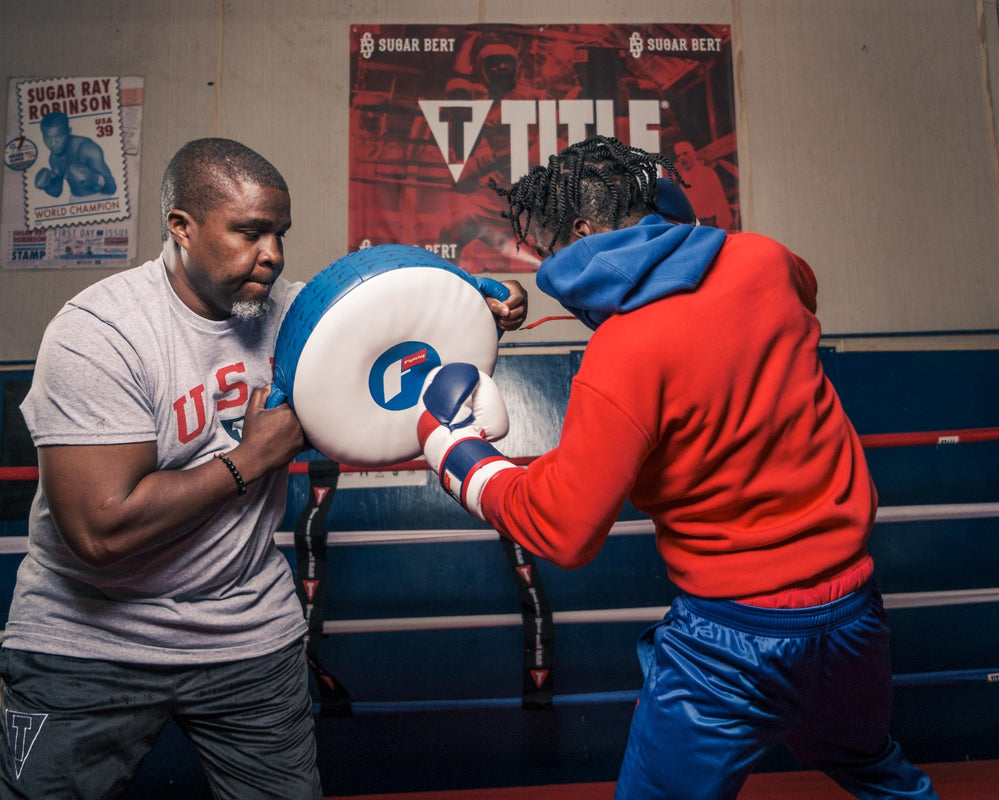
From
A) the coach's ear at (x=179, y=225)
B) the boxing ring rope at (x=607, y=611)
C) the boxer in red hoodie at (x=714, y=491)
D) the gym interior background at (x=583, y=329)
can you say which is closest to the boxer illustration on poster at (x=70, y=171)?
the gym interior background at (x=583, y=329)

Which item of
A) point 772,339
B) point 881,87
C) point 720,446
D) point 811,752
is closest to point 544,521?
point 720,446

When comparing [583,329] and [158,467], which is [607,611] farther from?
[158,467]

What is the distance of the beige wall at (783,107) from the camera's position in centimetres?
240

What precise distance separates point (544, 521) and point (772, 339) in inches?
15.3

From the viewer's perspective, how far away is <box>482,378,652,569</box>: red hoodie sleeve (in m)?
0.87

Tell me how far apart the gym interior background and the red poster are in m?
0.07

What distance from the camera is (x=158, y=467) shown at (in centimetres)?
108

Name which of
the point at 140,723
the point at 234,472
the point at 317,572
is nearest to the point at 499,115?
the point at 317,572

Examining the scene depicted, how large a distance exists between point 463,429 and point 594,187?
0.45 m

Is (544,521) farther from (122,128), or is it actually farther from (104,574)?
(122,128)

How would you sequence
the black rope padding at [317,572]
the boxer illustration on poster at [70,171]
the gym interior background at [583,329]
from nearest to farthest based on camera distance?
the black rope padding at [317,572], the gym interior background at [583,329], the boxer illustration on poster at [70,171]

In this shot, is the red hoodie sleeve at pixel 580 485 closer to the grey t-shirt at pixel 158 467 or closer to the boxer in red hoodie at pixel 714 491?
the boxer in red hoodie at pixel 714 491

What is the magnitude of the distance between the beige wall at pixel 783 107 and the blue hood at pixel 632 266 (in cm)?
141

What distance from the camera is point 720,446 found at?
0.92 meters
